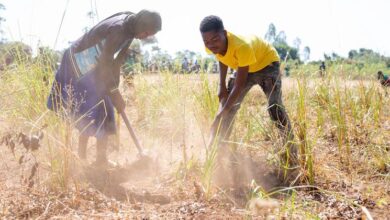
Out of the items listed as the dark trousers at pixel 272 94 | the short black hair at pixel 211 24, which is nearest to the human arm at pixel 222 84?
the dark trousers at pixel 272 94

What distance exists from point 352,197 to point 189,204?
1.12 meters

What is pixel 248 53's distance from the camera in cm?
259

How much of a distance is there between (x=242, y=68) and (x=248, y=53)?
12cm

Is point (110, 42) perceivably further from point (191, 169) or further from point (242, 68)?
point (191, 169)

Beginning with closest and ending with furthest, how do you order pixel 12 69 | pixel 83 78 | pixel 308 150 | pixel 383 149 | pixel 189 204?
1. pixel 189 204
2. pixel 308 150
3. pixel 83 78
4. pixel 383 149
5. pixel 12 69

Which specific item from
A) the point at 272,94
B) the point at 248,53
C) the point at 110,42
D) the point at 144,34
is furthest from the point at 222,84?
the point at 110,42

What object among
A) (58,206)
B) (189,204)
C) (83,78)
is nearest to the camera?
(58,206)

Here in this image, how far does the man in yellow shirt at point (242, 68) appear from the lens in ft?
8.45

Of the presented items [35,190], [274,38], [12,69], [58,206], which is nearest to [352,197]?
[274,38]

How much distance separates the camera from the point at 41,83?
10.6 ft

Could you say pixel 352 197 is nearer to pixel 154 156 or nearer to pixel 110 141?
pixel 154 156

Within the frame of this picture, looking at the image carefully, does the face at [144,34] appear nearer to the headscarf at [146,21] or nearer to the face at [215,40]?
the headscarf at [146,21]

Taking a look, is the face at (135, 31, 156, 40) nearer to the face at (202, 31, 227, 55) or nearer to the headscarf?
the headscarf

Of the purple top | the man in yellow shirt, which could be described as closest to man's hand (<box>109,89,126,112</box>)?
the purple top
